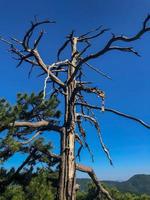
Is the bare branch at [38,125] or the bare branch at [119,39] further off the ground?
the bare branch at [119,39]

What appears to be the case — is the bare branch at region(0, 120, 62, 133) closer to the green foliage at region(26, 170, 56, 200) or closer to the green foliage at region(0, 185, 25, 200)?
the green foliage at region(26, 170, 56, 200)

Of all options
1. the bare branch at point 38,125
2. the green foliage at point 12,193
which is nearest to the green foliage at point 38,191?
the green foliage at point 12,193

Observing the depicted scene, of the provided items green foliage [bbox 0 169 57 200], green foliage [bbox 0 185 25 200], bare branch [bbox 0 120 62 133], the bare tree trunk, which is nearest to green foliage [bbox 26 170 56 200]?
green foliage [bbox 0 169 57 200]

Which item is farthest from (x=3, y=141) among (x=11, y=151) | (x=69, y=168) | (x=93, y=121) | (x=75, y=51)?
(x=75, y=51)

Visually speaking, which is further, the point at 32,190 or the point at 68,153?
the point at 68,153

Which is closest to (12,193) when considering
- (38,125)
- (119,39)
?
(38,125)

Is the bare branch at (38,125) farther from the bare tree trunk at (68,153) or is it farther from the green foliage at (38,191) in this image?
the green foliage at (38,191)

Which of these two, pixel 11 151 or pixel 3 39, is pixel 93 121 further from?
pixel 3 39

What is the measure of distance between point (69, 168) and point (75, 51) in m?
4.67

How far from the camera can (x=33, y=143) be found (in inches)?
533

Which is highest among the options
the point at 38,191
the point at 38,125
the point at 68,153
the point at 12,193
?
the point at 38,125

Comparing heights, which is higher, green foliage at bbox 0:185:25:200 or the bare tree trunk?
the bare tree trunk

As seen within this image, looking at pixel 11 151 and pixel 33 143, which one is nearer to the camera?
pixel 11 151

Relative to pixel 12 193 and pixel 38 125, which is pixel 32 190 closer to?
pixel 12 193
